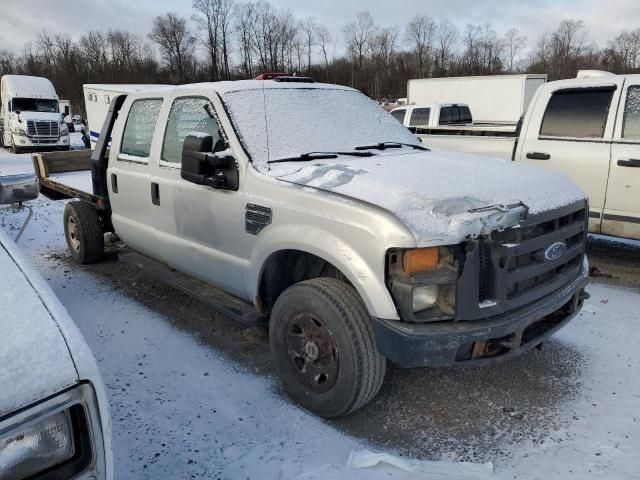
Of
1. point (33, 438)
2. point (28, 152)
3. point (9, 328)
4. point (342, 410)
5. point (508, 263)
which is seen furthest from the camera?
point (28, 152)

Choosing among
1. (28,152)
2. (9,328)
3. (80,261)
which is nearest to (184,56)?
(28,152)

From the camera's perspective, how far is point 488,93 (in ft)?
66.9

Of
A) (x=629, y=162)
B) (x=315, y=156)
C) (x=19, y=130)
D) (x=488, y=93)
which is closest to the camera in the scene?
(x=315, y=156)

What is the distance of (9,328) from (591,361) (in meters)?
3.62

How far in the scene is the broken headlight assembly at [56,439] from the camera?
1320mm

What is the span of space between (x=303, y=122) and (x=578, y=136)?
11.6 ft

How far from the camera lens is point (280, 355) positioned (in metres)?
3.14

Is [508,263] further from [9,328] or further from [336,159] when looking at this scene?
[9,328]

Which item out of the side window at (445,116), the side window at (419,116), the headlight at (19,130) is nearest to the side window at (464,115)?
the side window at (445,116)

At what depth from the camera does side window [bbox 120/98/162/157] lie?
4445mm

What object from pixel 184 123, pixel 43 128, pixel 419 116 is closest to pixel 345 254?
pixel 184 123

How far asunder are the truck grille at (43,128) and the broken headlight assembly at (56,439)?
24.3 m

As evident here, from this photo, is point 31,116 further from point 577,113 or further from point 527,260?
point 527,260

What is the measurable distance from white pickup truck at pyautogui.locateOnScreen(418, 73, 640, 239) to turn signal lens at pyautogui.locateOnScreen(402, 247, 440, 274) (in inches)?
151
